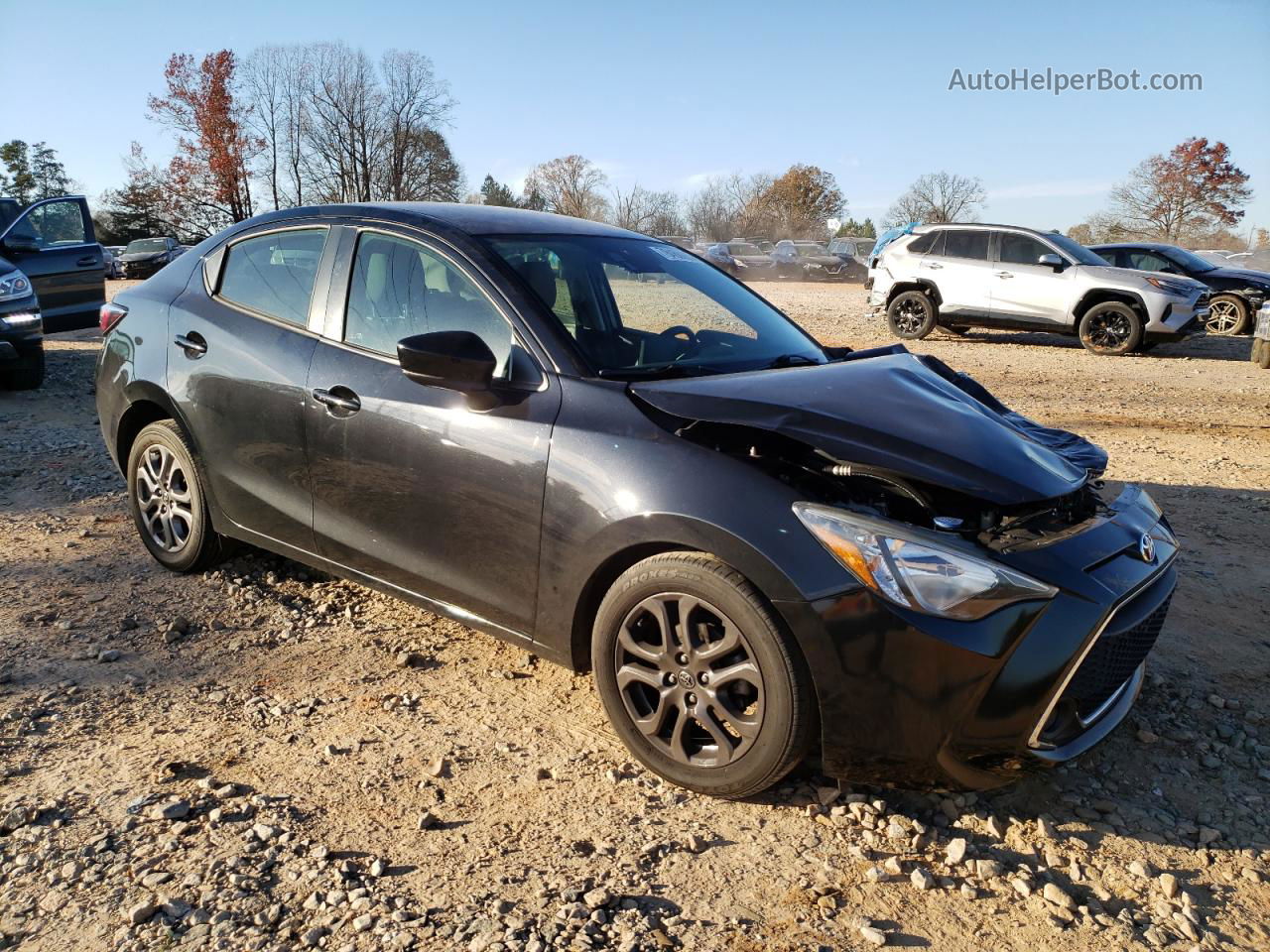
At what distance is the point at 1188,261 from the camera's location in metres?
15.5

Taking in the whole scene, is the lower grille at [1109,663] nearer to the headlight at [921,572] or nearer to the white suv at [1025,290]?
the headlight at [921,572]

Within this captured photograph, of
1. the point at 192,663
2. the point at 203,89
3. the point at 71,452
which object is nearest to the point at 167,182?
the point at 203,89

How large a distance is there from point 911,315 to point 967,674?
45.7 ft

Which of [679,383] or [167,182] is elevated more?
[167,182]

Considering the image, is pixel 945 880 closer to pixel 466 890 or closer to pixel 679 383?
pixel 466 890

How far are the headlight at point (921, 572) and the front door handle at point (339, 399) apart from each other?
1859mm

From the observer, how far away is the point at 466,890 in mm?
2467

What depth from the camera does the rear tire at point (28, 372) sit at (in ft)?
30.3

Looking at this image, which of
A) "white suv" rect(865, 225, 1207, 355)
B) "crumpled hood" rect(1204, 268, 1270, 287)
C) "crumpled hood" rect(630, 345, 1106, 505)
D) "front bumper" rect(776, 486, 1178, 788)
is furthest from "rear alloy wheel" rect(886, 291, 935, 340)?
"front bumper" rect(776, 486, 1178, 788)

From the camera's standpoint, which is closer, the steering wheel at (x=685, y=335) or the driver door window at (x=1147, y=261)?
the steering wheel at (x=685, y=335)

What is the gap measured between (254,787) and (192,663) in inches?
41.3

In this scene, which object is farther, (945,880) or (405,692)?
(405,692)

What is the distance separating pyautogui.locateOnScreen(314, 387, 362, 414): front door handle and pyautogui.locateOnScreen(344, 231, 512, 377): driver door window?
19 cm

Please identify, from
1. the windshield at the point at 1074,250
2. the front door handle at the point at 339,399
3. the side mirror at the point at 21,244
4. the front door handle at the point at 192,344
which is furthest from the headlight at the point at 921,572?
the windshield at the point at 1074,250
